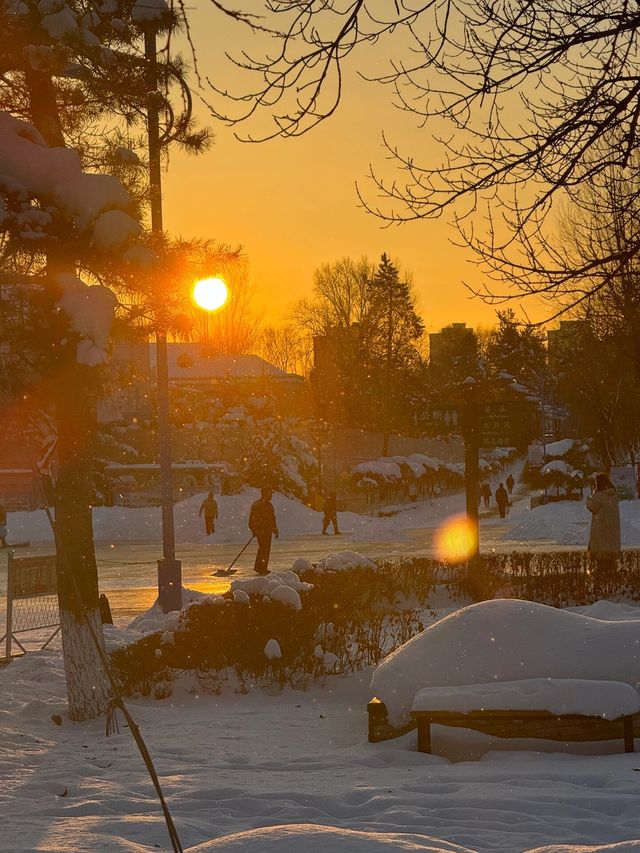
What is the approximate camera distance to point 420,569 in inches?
683

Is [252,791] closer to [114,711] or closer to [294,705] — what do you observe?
[114,711]

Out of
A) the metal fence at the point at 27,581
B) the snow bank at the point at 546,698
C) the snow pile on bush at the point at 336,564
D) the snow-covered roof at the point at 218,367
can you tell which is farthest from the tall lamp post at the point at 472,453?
the snow-covered roof at the point at 218,367

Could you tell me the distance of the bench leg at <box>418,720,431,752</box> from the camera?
26.7 feet

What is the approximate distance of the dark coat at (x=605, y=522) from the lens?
18.1 metres

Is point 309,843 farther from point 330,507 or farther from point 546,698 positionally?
point 330,507

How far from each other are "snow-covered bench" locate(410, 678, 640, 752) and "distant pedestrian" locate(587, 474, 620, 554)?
33.6 ft

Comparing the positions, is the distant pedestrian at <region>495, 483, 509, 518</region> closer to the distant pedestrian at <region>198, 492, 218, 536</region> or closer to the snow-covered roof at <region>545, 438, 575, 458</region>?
the distant pedestrian at <region>198, 492, 218, 536</region>

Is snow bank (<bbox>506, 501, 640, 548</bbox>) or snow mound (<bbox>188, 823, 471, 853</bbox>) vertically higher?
snow bank (<bbox>506, 501, 640, 548</bbox>)

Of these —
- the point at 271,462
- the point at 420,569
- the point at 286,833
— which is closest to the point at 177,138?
the point at 286,833

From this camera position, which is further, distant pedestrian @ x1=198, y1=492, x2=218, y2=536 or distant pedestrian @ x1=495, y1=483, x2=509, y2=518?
distant pedestrian @ x1=495, y1=483, x2=509, y2=518

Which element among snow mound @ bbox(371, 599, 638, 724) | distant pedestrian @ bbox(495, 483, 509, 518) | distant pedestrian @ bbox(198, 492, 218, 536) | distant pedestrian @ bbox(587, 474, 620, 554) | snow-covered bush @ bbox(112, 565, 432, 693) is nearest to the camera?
snow mound @ bbox(371, 599, 638, 724)

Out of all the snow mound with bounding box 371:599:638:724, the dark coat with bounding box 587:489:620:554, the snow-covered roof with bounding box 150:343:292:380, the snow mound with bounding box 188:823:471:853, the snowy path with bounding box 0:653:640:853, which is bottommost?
the snowy path with bounding box 0:653:640:853

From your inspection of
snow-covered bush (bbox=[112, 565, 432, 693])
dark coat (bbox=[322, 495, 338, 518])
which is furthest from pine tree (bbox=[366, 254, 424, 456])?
snow-covered bush (bbox=[112, 565, 432, 693])

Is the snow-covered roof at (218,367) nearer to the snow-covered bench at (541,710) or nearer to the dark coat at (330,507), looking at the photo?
the dark coat at (330,507)
